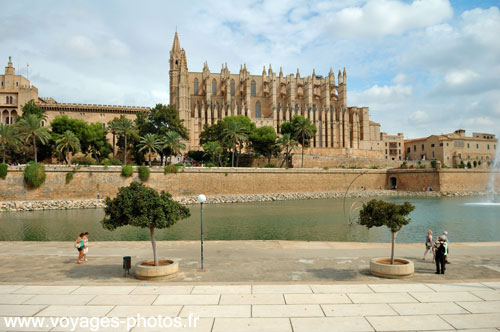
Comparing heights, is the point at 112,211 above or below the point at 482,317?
above

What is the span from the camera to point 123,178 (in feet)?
125

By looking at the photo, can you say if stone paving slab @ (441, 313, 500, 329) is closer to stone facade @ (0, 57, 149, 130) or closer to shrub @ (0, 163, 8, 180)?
shrub @ (0, 163, 8, 180)

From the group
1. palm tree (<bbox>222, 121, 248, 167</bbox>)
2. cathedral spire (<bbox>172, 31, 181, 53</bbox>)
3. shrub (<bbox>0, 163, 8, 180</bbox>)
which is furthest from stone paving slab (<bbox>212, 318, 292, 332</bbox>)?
cathedral spire (<bbox>172, 31, 181, 53</bbox>)

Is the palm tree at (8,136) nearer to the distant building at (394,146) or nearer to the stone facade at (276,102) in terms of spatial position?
the stone facade at (276,102)

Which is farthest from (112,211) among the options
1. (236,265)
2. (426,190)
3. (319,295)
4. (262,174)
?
(426,190)

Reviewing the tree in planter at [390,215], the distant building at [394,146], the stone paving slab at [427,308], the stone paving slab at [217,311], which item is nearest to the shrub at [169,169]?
the tree in planter at [390,215]

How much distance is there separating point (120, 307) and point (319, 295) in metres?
3.81

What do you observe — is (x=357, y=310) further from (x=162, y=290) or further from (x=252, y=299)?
(x=162, y=290)

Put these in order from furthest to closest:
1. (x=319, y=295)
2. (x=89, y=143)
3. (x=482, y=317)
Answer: (x=89, y=143) < (x=319, y=295) < (x=482, y=317)

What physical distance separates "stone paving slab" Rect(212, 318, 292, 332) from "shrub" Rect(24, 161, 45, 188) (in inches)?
1336

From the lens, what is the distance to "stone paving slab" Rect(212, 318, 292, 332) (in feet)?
18.6

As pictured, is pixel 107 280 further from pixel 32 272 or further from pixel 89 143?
pixel 89 143

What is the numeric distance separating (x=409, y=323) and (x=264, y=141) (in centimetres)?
5026

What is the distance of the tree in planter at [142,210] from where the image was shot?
28.9 ft
